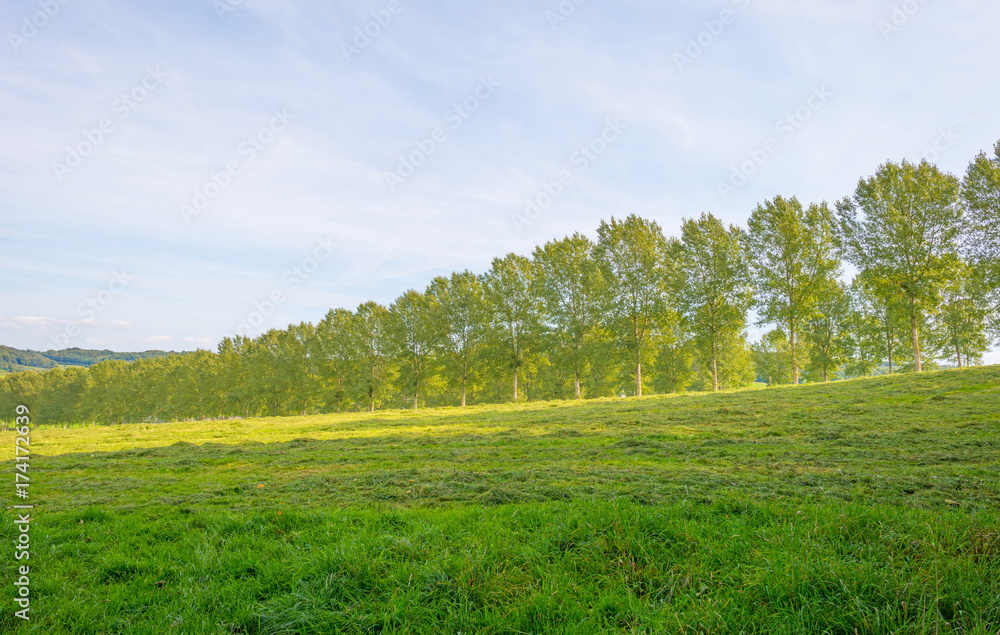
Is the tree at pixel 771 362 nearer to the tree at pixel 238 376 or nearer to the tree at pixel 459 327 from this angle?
the tree at pixel 459 327

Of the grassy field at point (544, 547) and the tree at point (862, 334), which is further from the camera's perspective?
the tree at point (862, 334)

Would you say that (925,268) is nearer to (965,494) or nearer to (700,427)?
(700,427)

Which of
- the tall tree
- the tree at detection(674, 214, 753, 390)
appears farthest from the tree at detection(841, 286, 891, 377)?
the tree at detection(674, 214, 753, 390)

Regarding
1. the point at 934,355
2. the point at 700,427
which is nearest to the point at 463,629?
the point at 700,427

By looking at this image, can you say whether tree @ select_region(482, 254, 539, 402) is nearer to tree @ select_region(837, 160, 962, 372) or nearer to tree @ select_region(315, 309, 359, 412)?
tree @ select_region(315, 309, 359, 412)

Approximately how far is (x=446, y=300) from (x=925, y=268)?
139 feet

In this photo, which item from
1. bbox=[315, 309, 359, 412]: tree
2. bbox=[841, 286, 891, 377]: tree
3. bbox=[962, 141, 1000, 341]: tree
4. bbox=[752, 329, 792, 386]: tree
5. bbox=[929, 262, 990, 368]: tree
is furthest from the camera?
bbox=[752, 329, 792, 386]: tree

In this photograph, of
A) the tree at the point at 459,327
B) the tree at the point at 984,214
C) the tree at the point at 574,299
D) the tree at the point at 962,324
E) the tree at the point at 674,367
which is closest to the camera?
the tree at the point at 984,214

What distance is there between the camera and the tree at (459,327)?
50.0 metres

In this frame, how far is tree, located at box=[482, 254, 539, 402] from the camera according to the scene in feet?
152

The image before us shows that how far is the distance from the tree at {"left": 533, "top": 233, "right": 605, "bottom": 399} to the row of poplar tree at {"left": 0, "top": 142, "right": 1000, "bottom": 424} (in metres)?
0.15

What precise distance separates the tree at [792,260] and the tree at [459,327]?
27.6 m

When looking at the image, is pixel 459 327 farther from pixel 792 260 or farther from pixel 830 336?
pixel 830 336

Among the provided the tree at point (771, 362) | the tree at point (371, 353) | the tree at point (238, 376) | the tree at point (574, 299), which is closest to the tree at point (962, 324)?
the tree at point (771, 362)
